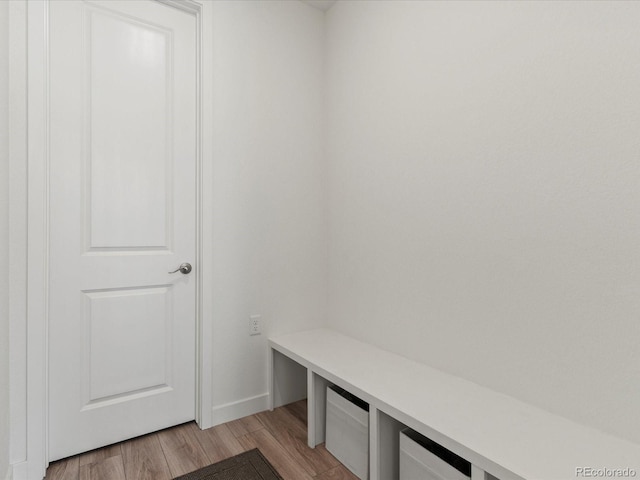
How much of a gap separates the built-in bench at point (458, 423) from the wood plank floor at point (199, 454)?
14cm

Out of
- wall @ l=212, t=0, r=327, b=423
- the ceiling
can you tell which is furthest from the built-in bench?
the ceiling

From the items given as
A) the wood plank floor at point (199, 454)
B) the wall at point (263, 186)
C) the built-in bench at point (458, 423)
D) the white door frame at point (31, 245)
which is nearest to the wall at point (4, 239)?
the white door frame at point (31, 245)

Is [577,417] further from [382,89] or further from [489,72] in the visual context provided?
[382,89]

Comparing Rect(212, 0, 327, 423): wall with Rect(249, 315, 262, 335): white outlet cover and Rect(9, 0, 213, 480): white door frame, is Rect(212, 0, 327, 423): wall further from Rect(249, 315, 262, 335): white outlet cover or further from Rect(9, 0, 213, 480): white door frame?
Rect(9, 0, 213, 480): white door frame

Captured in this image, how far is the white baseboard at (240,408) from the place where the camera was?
201 centimetres

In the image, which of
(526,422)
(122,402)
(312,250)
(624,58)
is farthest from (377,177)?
(122,402)

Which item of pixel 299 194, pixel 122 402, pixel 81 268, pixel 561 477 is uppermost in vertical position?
pixel 299 194

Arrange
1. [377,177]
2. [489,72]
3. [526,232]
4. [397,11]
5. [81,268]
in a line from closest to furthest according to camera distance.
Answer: [526,232]
[489,72]
[81,268]
[397,11]
[377,177]

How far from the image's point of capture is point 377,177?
2045mm

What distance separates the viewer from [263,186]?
2178 mm

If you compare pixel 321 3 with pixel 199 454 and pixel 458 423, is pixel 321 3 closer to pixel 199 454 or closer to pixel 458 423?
pixel 458 423

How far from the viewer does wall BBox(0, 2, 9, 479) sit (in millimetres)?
1397

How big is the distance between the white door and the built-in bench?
731 millimetres

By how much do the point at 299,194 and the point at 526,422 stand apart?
1.65 meters
